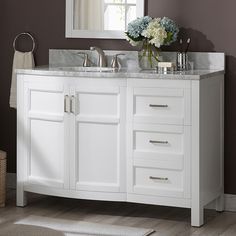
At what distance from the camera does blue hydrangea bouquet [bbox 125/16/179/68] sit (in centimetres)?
468

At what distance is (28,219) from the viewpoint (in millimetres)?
4551

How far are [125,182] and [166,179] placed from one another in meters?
0.27

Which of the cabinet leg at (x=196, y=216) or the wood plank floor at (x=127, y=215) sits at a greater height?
the cabinet leg at (x=196, y=216)

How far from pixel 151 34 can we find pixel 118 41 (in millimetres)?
403

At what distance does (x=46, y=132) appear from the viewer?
4723 millimetres

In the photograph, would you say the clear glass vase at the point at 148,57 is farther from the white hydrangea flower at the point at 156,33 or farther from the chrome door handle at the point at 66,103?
the chrome door handle at the point at 66,103

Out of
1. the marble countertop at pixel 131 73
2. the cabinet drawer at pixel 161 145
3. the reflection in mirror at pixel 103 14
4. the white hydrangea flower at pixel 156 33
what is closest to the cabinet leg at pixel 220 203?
the cabinet drawer at pixel 161 145

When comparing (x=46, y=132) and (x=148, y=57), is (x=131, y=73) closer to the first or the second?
(x=148, y=57)

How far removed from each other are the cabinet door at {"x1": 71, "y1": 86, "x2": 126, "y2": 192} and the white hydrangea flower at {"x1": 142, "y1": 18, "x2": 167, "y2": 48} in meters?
0.42

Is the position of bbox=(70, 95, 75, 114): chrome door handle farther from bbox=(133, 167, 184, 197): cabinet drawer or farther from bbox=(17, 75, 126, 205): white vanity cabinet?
bbox=(133, 167, 184, 197): cabinet drawer

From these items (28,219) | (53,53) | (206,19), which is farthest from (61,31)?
(28,219)

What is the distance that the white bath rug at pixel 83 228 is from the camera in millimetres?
4258

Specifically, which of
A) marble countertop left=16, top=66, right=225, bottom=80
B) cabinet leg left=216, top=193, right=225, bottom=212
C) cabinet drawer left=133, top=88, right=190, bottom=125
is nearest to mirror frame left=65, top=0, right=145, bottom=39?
marble countertop left=16, top=66, right=225, bottom=80

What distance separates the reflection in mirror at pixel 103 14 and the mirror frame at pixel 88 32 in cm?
2
